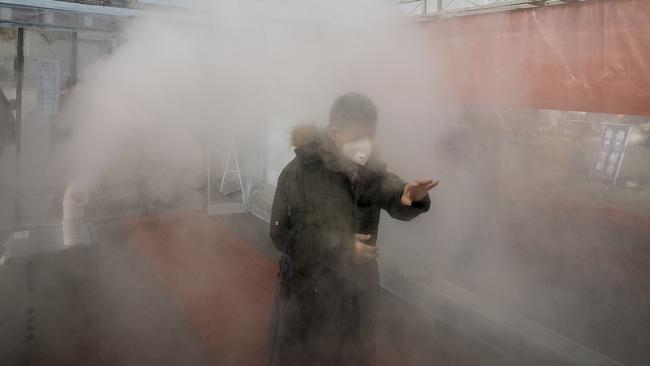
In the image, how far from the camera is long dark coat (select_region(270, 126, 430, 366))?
1.77m

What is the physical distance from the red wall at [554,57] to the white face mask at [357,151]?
977mm

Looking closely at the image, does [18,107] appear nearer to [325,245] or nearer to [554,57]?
[325,245]

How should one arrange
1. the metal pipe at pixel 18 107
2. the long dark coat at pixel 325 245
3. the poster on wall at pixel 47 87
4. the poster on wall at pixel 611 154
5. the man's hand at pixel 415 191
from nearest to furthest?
the man's hand at pixel 415 191, the long dark coat at pixel 325 245, the metal pipe at pixel 18 107, the poster on wall at pixel 47 87, the poster on wall at pixel 611 154

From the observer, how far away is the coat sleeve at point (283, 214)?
70.6 inches

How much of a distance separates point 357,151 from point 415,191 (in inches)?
11.4

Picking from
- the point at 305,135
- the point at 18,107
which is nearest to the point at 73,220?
the point at 305,135

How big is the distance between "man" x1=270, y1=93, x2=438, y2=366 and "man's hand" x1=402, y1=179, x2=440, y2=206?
13 millimetres

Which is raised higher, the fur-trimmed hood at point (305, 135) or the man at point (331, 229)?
the fur-trimmed hood at point (305, 135)

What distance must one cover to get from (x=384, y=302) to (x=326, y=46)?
7.00ft

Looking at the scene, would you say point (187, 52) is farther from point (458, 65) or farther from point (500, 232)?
point (500, 232)

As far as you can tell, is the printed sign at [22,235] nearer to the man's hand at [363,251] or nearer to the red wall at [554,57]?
the man's hand at [363,251]

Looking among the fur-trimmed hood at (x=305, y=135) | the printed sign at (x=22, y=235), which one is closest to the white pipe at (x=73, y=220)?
the printed sign at (x=22, y=235)

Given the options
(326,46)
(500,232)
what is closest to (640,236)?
(500,232)

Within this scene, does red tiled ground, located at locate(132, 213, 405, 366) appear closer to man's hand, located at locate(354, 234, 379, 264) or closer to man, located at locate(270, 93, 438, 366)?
man, located at locate(270, 93, 438, 366)
